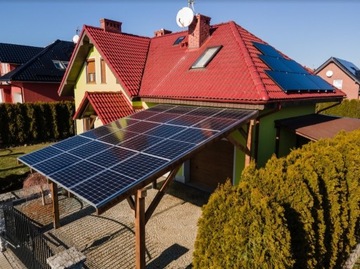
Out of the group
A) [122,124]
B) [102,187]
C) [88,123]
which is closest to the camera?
[102,187]

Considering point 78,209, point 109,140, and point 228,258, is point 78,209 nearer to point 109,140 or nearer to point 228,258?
point 109,140

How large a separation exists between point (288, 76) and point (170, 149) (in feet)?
24.2

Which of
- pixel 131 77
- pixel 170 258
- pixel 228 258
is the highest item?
pixel 131 77

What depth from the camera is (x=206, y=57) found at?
13.2 metres

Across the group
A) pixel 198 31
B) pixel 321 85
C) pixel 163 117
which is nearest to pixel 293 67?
pixel 321 85

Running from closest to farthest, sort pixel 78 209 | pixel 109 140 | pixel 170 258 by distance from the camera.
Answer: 1. pixel 170 258
2. pixel 109 140
3. pixel 78 209

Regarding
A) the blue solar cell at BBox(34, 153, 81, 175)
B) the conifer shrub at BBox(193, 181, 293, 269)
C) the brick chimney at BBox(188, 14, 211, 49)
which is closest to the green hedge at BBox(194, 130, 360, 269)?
the conifer shrub at BBox(193, 181, 293, 269)

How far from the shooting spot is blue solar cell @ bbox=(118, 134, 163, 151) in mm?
7889

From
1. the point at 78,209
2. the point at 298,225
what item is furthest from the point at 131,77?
the point at 298,225

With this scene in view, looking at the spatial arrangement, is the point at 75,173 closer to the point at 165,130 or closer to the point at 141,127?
the point at 165,130

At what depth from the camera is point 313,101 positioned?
12.2m

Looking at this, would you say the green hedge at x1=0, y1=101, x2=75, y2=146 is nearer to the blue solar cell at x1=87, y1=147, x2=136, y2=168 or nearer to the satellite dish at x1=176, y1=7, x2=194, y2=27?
the satellite dish at x1=176, y1=7, x2=194, y2=27

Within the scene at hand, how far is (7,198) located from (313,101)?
41.9ft

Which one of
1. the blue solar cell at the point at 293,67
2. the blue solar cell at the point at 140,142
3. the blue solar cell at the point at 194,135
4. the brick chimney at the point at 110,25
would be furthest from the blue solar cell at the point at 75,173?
the brick chimney at the point at 110,25
